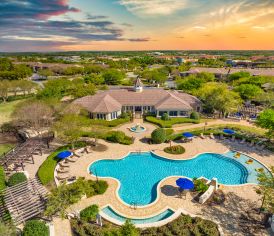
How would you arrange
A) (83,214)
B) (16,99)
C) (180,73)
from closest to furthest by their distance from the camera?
(83,214)
(16,99)
(180,73)

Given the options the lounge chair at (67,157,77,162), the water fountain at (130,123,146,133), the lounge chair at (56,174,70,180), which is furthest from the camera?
the water fountain at (130,123,146,133)

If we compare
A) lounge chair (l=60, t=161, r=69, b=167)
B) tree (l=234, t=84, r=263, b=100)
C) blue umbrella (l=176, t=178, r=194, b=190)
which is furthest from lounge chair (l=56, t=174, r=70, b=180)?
tree (l=234, t=84, r=263, b=100)

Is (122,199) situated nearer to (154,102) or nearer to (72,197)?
(72,197)

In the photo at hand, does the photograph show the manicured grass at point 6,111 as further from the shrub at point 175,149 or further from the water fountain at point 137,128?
the shrub at point 175,149

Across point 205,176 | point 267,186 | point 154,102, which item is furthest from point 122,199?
point 154,102

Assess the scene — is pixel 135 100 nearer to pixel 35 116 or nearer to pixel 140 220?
pixel 35 116

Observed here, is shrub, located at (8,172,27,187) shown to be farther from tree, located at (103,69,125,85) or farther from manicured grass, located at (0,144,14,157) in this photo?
tree, located at (103,69,125,85)
